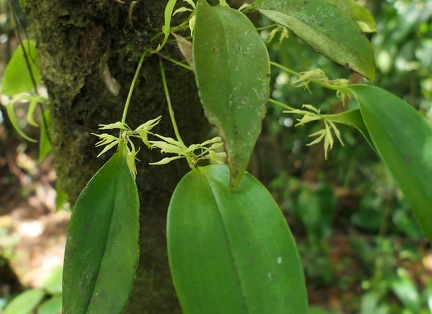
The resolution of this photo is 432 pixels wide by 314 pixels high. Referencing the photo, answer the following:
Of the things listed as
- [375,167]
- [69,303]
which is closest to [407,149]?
[69,303]

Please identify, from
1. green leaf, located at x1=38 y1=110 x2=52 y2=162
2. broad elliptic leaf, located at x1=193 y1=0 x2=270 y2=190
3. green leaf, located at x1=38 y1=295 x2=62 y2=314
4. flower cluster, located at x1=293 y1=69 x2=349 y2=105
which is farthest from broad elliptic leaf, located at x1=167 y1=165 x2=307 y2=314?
green leaf, located at x1=38 y1=295 x2=62 y2=314

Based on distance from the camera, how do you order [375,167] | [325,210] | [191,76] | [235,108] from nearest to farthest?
[235,108] → [191,76] → [325,210] → [375,167]

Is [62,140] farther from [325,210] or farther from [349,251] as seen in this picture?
[349,251]

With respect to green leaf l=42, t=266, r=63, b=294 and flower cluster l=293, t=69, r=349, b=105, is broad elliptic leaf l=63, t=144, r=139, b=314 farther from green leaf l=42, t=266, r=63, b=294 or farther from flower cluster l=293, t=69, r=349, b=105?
green leaf l=42, t=266, r=63, b=294

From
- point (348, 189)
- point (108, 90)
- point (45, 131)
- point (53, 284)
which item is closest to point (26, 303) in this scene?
point (53, 284)

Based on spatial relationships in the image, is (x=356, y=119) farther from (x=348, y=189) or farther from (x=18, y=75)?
(x=348, y=189)

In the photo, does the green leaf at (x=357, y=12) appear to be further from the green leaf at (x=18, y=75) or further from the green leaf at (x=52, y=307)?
the green leaf at (x=52, y=307)
